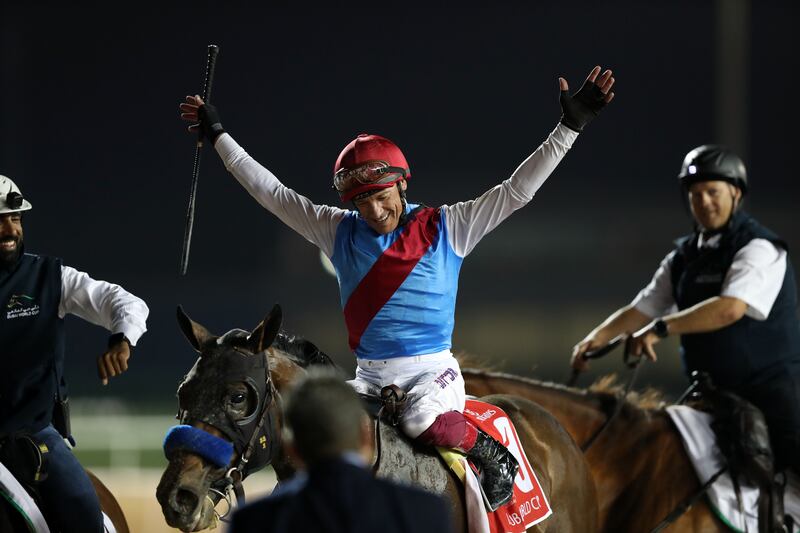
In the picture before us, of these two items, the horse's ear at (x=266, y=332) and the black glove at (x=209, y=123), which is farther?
the black glove at (x=209, y=123)

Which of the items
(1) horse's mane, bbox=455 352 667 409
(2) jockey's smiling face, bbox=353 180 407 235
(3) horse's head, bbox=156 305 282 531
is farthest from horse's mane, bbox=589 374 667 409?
(3) horse's head, bbox=156 305 282 531

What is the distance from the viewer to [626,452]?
520 centimetres

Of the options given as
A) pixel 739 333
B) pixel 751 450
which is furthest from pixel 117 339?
pixel 739 333

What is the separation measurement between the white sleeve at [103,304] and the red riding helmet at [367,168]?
87 cm

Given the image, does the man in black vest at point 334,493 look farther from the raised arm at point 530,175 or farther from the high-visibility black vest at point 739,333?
the high-visibility black vest at point 739,333

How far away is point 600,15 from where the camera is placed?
3341 centimetres

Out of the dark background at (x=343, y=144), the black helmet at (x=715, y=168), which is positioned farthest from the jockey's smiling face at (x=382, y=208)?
the dark background at (x=343, y=144)

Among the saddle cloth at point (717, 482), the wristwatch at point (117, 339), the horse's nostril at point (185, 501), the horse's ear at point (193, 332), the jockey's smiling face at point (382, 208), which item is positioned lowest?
the saddle cloth at point (717, 482)

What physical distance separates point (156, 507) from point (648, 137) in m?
26.3

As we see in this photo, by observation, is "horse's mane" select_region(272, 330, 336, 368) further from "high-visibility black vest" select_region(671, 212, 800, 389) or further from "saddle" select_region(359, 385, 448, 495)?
"high-visibility black vest" select_region(671, 212, 800, 389)

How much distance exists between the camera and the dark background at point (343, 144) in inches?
892

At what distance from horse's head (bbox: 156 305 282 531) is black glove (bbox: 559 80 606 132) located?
1.42 metres

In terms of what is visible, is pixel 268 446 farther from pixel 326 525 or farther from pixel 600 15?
pixel 600 15

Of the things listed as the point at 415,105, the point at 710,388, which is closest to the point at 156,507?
the point at 710,388
